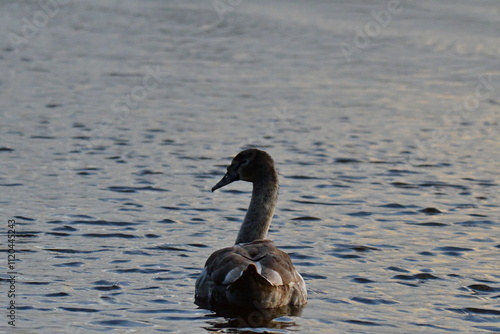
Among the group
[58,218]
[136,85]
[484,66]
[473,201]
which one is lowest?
[58,218]

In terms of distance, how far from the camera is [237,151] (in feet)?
50.3

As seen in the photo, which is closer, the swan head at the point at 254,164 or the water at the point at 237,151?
the water at the point at 237,151

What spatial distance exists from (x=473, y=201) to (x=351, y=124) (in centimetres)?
467

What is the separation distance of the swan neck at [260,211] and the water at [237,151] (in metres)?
0.58

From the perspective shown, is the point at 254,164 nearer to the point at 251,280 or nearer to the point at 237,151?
the point at 251,280

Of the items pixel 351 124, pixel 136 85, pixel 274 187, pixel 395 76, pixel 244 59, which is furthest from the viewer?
pixel 244 59

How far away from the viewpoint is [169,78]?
21031 millimetres

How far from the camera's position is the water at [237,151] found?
9.04m

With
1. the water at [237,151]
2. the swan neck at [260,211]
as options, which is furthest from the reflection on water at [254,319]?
the swan neck at [260,211]

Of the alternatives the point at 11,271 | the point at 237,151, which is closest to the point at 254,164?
the point at 11,271

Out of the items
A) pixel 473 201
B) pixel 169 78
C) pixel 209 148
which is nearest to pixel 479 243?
pixel 473 201

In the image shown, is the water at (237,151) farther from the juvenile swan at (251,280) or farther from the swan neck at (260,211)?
the swan neck at (260,211)

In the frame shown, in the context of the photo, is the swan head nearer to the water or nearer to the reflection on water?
the water

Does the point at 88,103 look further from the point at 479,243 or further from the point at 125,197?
the point at 479,243
